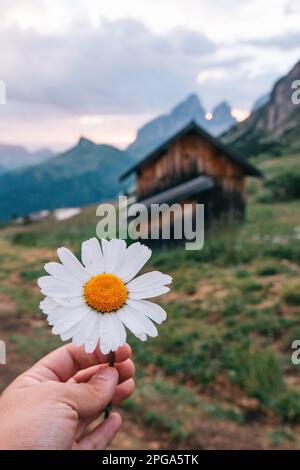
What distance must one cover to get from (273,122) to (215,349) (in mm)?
97552

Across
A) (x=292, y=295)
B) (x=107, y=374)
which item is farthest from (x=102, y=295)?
(x=292, y=295)

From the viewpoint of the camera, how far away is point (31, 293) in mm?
13453

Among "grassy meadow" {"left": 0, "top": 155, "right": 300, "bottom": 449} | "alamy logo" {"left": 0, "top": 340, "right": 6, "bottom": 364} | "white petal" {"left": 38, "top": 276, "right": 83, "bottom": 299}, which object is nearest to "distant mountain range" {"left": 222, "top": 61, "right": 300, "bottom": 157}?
"grassy meadow" {"left": 0, "top": 155, "right": 300, "bottom": 449}

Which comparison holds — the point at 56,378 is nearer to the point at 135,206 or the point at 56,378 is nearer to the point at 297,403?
the point at 297,403

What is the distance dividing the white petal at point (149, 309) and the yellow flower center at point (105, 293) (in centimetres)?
3

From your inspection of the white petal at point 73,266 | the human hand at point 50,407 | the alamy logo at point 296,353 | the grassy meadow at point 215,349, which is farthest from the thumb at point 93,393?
the alamy logo at point 296,353

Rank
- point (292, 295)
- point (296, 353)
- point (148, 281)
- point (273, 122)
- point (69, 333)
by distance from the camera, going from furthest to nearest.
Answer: point (273, 122) → point (292, 295) → point (296, 353) → point (148, 281) → point (69, 333)

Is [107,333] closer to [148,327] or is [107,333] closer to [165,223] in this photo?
[148,327]

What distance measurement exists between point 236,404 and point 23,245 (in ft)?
72.9

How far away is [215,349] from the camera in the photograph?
756 centimetres

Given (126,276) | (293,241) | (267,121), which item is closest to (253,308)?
(293,241)

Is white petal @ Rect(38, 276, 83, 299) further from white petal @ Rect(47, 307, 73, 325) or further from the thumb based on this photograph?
the thumb

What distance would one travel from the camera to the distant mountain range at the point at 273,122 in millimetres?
82019
